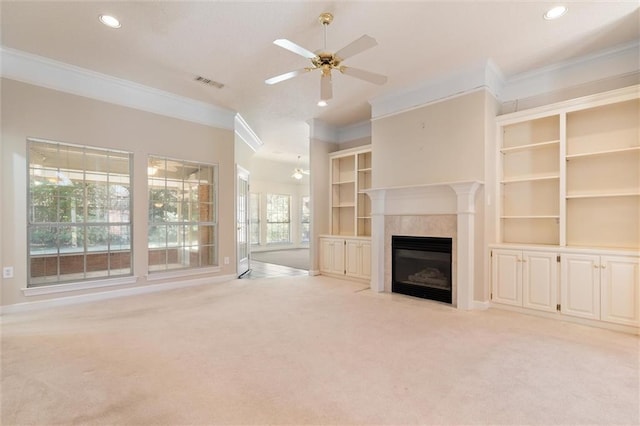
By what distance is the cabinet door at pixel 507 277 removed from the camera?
12.7 feet

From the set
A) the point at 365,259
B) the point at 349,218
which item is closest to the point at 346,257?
the point at 365,259

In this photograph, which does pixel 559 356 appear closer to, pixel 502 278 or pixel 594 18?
pixel 502 278

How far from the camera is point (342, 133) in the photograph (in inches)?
266

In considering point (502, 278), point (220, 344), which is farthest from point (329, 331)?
point (502, 278)

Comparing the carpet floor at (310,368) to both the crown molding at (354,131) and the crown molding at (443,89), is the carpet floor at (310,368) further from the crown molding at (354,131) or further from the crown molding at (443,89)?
the crown molding at (354,131)

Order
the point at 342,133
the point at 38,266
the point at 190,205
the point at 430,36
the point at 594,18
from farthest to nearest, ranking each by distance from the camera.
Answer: the point at 342,133 < the point at 190,205 < the point at 38,266 < the point at 430,36 < the point at 594,18

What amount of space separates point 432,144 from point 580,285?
96.5 inches

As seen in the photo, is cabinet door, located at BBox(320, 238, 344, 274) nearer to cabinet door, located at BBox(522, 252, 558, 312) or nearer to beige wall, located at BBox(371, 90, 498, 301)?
beige wall, located at BBox(371, 90, 498, 301)

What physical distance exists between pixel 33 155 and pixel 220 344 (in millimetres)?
3540

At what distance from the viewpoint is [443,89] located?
4402 mm

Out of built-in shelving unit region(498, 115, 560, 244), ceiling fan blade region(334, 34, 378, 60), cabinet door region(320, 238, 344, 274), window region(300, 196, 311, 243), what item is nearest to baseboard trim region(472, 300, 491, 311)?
built-in shelving unit region(498, 115, 560, 244)

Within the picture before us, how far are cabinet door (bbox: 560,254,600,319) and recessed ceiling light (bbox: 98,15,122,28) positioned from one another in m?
5.36

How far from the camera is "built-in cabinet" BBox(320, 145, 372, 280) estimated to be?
576 centimetres

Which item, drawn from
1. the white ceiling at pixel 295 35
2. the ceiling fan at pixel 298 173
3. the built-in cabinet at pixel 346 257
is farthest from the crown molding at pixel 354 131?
the ceiling fan at pixel 298 173
